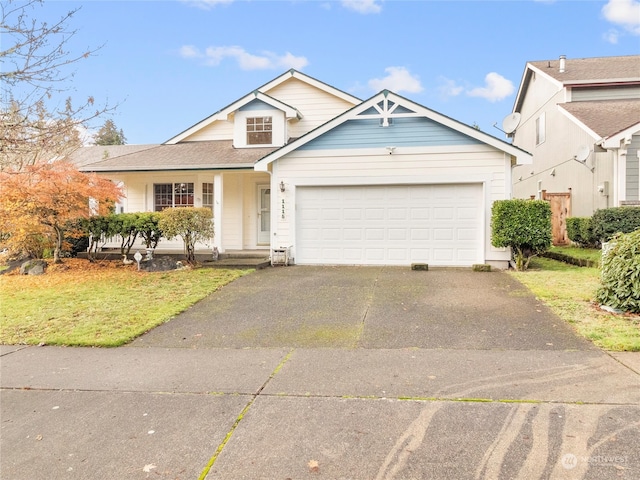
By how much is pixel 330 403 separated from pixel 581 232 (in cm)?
1308

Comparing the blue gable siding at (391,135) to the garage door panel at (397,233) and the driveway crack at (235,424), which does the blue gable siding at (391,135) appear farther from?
the driveway crack at (235,424)

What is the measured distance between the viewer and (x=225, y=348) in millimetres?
5125

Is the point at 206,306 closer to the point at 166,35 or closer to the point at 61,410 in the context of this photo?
the point at 61,410

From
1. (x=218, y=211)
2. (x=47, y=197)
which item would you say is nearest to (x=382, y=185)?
(x=218, y=211)

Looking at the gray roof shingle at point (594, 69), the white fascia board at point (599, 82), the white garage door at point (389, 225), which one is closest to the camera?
the white garage door at point (389, 225)

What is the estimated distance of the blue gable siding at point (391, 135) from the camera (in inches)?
438

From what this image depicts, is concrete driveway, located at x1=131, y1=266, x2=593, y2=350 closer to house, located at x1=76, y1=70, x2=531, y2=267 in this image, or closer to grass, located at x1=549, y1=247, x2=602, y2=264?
house, located at x1=76, y1=70, x2=531, y2=267

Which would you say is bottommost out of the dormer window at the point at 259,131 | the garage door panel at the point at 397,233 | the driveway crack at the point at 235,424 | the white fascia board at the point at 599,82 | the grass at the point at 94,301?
the driveway crack at the point at 235,424

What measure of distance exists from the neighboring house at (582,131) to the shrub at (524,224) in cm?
315

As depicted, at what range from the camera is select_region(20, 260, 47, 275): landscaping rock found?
11.1 metres

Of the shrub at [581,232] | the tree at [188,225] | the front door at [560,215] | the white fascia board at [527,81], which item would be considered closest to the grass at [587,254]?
the shrub at [581,232]

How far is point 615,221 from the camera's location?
11.6 metres

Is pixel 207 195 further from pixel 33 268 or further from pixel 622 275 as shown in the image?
pixel 622 275

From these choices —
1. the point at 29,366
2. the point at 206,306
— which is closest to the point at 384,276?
the point at 206,306
